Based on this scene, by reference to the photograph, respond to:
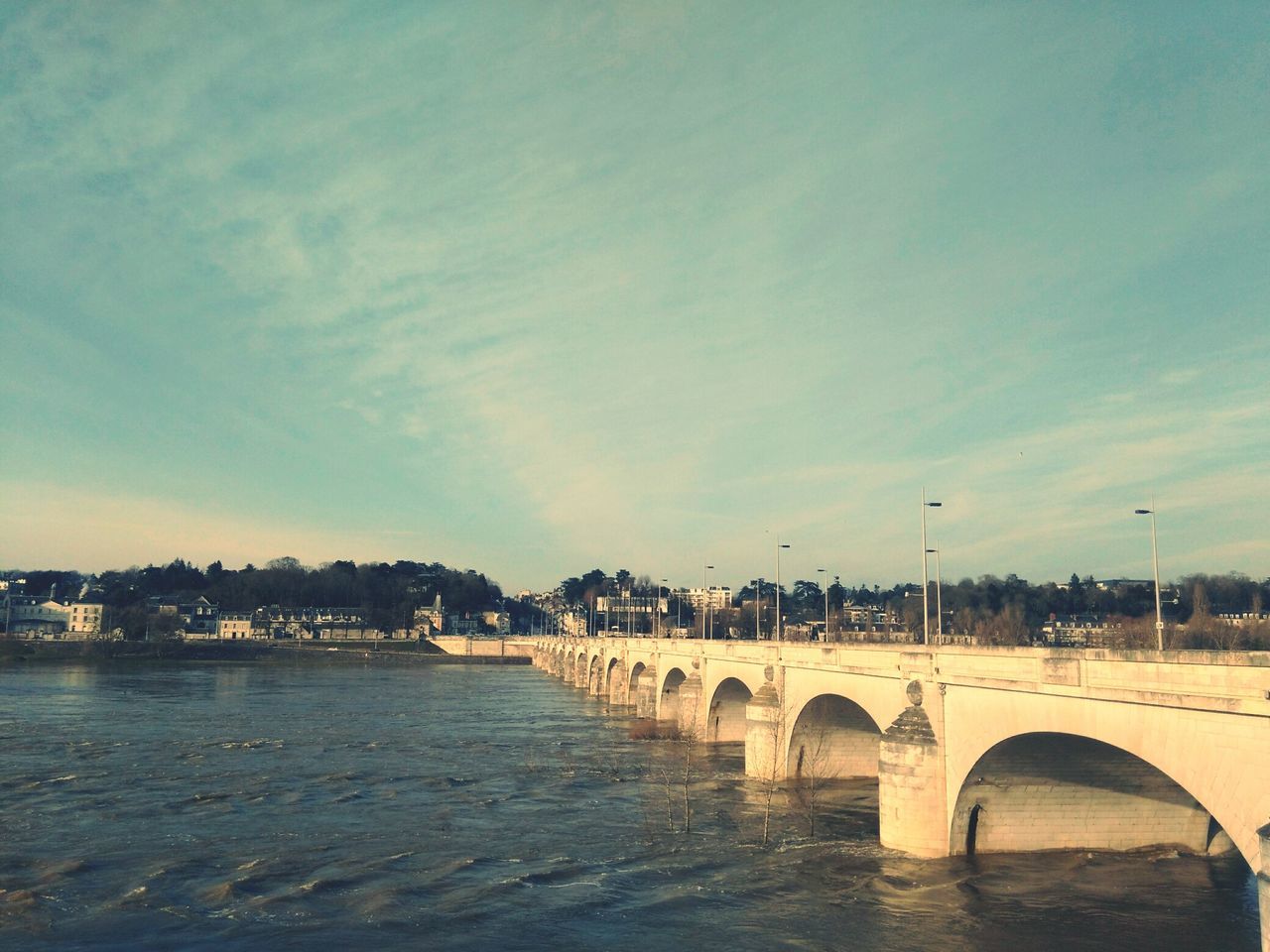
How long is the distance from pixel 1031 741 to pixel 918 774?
4.70 meters

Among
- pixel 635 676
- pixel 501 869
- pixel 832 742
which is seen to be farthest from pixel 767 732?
pixel 635 676

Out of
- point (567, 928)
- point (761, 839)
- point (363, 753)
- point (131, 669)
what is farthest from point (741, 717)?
point (131, 669)

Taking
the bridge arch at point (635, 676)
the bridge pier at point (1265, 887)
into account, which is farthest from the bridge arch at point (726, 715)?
the bridge pier at point (1265, 887)

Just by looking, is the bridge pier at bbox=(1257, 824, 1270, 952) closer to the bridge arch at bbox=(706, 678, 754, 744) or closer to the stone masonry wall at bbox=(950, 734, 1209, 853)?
the stone masonry wall at bbox=(950, 734, 1209, 853)

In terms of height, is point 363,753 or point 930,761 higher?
point 930,761

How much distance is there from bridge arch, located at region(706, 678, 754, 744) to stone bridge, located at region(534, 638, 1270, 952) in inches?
442

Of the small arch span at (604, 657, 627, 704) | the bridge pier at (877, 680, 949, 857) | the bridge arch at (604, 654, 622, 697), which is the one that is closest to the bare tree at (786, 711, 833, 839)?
the bridge pier at (877, 680, 949, 857)

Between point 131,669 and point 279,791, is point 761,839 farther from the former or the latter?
point 131,669

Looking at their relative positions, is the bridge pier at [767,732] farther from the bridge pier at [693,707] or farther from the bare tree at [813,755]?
the bridge pier at [693,707]

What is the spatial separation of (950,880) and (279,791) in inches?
1381

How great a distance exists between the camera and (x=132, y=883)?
111ft

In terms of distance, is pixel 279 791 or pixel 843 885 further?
pixel 279 791

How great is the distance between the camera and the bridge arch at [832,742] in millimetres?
54062

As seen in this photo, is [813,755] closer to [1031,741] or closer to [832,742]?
[832,742]
